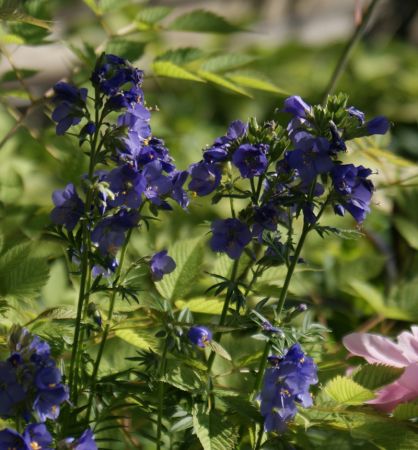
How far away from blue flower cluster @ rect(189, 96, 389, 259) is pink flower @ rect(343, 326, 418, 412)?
0.23 m

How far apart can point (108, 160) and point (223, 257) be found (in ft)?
0.77

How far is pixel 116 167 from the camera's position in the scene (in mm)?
835

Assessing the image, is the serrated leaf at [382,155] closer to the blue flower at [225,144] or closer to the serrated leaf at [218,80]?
the serrated leaf at [218,80]

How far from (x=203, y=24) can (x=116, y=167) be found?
0.57 metres

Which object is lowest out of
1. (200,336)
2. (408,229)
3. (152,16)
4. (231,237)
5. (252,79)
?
(200,336)

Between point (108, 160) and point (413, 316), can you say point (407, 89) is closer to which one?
point (413, 316)

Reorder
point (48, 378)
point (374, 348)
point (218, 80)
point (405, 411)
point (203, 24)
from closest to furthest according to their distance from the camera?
point (48, 378) < point (405, 411) < point (374, 348) < point (218, 80) < point (203, 24)

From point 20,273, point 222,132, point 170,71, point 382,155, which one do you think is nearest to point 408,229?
point 382,155

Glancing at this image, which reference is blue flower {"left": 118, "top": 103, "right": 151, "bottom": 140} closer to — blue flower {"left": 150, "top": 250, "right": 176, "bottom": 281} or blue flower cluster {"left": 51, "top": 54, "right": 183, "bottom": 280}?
blue flower cluster {"left": 51, "top": 54, "right": 183, "bottom": 280}

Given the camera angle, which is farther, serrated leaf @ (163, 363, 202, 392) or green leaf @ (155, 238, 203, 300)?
green leaf @ (155, 238, 203, 300)

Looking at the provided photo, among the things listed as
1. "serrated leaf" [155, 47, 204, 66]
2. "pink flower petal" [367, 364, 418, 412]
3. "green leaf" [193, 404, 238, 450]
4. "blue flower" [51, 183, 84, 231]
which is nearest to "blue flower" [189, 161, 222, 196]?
"blue flower" [51, 183, 84, 231]

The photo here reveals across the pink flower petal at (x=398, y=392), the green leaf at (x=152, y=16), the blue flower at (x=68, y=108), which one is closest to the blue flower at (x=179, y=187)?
the blue flower at (x=68, y=108)

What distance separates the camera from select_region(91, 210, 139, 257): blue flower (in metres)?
0.82

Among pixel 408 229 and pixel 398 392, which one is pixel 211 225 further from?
pixel 408 229
